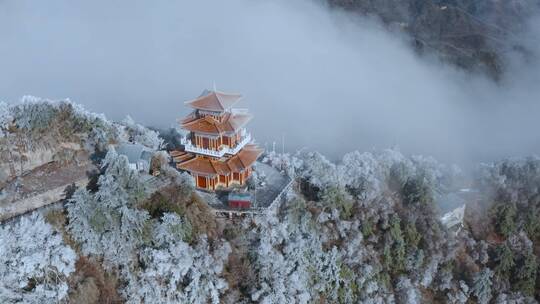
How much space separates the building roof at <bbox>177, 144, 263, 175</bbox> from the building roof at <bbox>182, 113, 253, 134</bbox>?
1478 millimetres

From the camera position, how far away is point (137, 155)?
2462 cm

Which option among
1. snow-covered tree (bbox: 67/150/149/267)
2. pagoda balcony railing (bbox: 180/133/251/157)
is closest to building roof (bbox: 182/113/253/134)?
pagoda balcony railing (bbox: 180/133/251/157)

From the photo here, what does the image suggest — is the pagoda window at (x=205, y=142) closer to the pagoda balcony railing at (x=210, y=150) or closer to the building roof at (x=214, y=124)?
the pagoda balcony railing at (x=210, y=150)

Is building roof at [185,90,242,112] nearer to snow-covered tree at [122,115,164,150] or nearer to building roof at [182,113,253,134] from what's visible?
building roof at [182,113,253,134]

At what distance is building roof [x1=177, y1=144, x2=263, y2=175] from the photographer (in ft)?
83.5

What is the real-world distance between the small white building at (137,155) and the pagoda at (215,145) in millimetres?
1627

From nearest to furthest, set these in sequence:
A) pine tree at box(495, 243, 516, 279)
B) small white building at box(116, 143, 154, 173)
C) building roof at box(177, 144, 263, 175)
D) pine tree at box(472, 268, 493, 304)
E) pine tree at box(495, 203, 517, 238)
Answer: small white building at box(116, 143, 154, 173) < building roof at box(177, 144, 263, 175) < pine tree at box(472, 268, 493, 304) < pine tree at box(495, 243, 516, 279) < pine tree at box(495, 203, 517, 238)

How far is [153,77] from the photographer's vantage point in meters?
50.9

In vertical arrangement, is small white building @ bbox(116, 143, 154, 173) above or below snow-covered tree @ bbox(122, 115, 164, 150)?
below

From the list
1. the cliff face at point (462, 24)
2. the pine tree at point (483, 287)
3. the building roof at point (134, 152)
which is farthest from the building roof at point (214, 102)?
the cliff face at point (462, 24)

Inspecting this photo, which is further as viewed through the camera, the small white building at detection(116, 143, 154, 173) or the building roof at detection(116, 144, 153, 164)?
the building roof at detection(116, 144, 153, 164)

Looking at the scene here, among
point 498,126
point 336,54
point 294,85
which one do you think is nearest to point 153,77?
point 294,85

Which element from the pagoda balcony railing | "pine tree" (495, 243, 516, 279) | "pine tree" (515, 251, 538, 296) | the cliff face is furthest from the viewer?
the cliff face

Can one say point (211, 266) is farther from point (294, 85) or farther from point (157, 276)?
point (294, 85)
